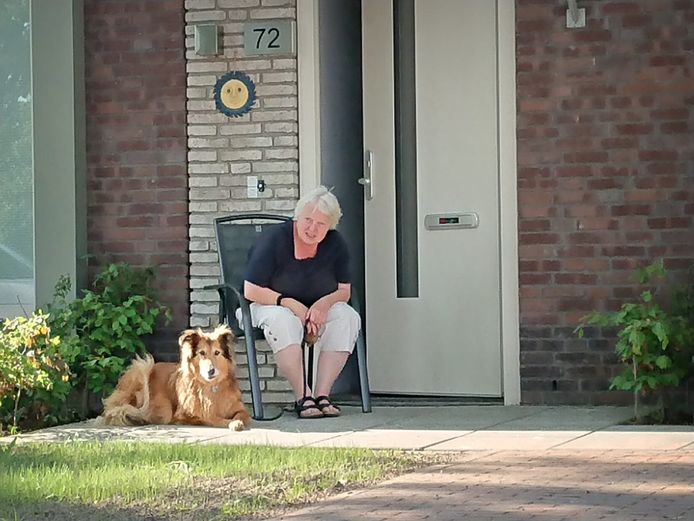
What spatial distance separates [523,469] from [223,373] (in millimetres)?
2214

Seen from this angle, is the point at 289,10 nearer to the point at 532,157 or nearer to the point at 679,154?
the point at 532,157

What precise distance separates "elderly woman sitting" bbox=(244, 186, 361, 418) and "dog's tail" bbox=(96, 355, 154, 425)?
68cm

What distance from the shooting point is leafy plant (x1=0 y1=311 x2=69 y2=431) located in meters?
7.59

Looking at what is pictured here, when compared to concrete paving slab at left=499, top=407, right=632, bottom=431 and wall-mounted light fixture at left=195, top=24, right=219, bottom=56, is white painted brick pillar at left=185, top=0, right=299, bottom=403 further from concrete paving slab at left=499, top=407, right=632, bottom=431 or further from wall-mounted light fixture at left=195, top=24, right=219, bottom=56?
concrete paving slab at left=499, top=407, right=632, bottom=431

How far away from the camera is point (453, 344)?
8.64 metres

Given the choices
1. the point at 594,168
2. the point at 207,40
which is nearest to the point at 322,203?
the point at 207,40

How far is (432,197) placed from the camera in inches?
342

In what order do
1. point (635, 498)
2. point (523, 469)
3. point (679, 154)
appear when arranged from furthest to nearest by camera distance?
point (679, 154), point (523, 469), point (635, 498)

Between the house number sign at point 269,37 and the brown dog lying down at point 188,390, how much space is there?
1899 millimetres

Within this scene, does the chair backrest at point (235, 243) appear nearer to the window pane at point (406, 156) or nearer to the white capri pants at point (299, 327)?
the white capri pants at point (299, 327)

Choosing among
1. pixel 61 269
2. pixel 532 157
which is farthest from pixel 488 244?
pixel 61 269

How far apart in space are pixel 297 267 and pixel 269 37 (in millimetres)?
1491

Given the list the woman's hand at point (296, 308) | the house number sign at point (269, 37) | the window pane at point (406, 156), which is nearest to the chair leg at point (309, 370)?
the woman's hand at point (296, 308)

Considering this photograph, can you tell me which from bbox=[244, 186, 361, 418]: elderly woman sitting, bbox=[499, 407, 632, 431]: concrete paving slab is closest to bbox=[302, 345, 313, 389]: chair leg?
bbox=[244, 186, 361, 418]: elderly woman sitting
